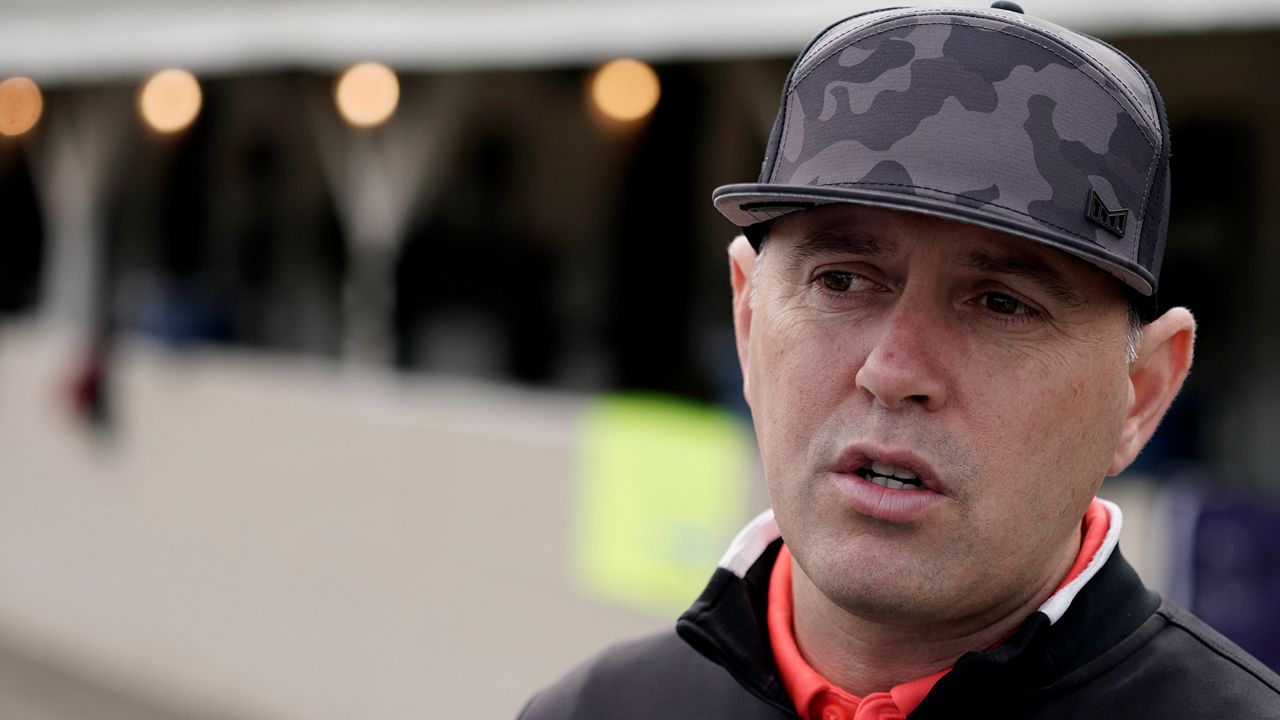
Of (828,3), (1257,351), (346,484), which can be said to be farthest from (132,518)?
(1257,351)

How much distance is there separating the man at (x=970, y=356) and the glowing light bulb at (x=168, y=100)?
11.5m

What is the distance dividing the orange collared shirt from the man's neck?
1cm

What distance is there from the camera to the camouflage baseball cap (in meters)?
1.36

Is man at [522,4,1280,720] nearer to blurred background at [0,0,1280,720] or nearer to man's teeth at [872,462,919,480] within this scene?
man's teeth at [872,462,919,480]

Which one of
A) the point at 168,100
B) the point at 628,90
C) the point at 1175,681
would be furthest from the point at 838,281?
the point at 168,100

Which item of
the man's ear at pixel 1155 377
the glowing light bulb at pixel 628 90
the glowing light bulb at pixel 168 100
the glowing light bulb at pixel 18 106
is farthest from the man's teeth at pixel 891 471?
the glowing light bulb at pixel 18 106

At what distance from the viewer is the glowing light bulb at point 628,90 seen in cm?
1088

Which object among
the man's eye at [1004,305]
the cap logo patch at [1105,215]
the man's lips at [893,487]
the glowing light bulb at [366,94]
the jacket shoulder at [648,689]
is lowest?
the jacket shoulder at [648,689]

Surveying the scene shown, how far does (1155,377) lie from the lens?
159 cm

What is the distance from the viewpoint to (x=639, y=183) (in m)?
11.9

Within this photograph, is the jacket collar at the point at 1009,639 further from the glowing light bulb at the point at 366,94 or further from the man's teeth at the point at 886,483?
the glowing light bulb at the point at 366,94

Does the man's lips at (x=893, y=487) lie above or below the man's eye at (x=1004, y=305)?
below

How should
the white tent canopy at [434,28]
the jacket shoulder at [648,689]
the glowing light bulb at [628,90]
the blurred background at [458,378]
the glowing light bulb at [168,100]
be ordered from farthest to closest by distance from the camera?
1. the glowing light bulb at [168,100]
2. the glowing light bulb at [628,90]
3. the blurred background at [458,378]
4. the white tent canopy at [434,28]
5. the jacket shoulder at [648,689]

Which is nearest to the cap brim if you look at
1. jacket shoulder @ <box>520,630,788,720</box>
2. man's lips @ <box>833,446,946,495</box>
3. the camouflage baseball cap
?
the camouflage baseball cap
